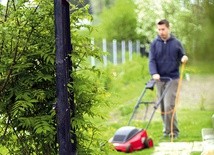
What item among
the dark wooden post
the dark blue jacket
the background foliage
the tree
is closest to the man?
the dark blue jacket

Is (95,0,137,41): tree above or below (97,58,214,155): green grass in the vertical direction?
above

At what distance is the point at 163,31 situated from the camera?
9391 millimetres

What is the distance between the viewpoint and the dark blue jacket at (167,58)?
9.45 meters

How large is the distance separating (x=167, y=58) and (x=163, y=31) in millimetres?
418

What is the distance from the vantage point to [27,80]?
4434 millimetres

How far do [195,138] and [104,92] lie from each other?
16.8 ft

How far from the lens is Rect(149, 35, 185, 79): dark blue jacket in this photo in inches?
372

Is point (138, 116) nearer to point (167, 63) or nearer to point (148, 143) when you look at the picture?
point (167, 63)

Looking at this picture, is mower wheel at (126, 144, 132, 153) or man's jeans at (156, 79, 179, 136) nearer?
mower wheel at (126, 144, 132, 153)

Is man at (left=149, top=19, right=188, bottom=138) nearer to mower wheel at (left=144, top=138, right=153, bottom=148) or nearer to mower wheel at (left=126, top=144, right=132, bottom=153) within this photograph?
mower wheel at (left=144, top=138, right=153, bottom=148)

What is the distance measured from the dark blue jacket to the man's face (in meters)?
0.08

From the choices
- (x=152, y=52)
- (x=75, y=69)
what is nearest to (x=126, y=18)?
(x=152, y=52)

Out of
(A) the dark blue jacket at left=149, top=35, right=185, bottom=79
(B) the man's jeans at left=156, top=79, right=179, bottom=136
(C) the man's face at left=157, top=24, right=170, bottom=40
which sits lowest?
(B) the man's jeans at left=156, top=79, right=179, bottom=136

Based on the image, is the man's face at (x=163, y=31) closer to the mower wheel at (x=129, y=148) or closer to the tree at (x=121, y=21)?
the mower wheel at (x=129, y=148)
